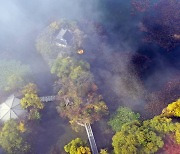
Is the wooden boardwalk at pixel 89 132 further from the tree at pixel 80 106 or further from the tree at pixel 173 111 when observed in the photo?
the tree at pixel 173 111

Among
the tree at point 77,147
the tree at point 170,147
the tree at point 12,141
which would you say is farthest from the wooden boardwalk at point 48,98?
the tree at point 170,147

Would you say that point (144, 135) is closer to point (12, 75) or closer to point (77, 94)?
point (77, 94)

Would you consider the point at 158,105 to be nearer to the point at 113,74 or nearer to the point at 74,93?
the point at 113,74

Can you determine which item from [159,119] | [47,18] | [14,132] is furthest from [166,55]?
[14,132]

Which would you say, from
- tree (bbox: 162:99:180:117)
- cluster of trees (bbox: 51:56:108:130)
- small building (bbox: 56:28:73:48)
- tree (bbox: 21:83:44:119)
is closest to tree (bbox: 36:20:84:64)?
small building (bbox: 56:28:73:48)

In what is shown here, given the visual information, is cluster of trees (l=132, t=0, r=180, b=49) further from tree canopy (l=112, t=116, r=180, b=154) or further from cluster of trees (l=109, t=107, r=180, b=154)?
tree canopy (l=112, t=116, r=180, b=154)

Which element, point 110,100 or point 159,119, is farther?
point 110,100
